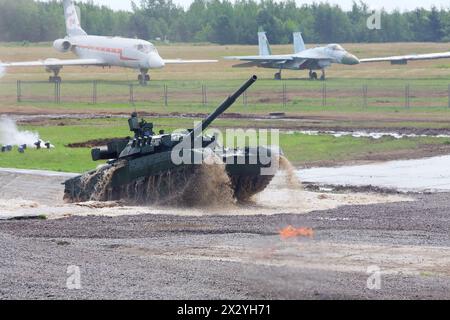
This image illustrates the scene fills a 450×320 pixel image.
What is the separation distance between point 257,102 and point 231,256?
48349 mm

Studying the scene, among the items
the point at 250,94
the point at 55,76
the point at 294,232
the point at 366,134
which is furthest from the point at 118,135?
the point at 55,76

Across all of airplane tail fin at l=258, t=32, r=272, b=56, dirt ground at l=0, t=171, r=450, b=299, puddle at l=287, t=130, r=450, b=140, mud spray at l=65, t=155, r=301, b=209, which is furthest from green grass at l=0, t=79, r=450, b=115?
dirt ground at l=0, t=171, r=450, b=299

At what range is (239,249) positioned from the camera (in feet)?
63.9

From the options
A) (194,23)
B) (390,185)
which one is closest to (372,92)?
(390,185)

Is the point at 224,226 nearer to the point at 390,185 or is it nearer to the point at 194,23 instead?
the point at 390,185

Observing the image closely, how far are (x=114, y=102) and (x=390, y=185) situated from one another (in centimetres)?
3921

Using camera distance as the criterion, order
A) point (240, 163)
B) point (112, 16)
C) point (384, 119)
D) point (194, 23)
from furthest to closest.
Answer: point (194, 23) → point (112, 16) → point (384, 119) → point (240, 163)

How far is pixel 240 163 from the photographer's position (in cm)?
2642

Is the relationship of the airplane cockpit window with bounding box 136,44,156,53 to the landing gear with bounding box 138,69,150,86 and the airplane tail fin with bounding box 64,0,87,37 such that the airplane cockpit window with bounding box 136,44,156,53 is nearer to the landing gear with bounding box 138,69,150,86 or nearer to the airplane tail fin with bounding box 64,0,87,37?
the landing gear with bounding box 138,69,150,86

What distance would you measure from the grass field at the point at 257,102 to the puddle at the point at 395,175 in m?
2.20

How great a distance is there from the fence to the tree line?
44866mm

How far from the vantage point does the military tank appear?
26188mm

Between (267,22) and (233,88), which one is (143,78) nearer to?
(233,88)
